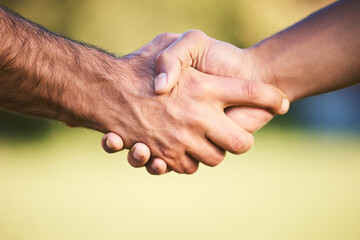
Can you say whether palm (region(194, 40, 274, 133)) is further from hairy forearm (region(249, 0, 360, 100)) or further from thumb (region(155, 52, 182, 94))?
thumb (region(155, 52, 182, 94))

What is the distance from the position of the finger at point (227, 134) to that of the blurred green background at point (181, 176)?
2.26m

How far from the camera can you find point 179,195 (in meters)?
5.83

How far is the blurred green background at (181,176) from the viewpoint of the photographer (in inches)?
187

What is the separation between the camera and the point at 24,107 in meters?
2.25

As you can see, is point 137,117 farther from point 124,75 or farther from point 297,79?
point 297,79

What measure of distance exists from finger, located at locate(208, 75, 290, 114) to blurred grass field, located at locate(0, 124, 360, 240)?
2354mm

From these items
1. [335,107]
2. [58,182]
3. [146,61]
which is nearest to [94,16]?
[58,182]

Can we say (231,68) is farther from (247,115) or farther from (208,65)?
(247,115)

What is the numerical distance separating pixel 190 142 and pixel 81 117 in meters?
0.55

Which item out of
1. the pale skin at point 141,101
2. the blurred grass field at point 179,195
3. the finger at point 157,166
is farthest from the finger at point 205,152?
the blurred grass field at point 179,195

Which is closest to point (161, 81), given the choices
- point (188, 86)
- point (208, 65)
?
point (188, 86)

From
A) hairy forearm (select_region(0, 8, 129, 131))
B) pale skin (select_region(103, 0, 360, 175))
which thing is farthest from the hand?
hairy forearm (select_region(0, 8, 129, 131))

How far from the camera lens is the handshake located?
7.34 ft

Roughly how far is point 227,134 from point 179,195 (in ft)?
11.9
